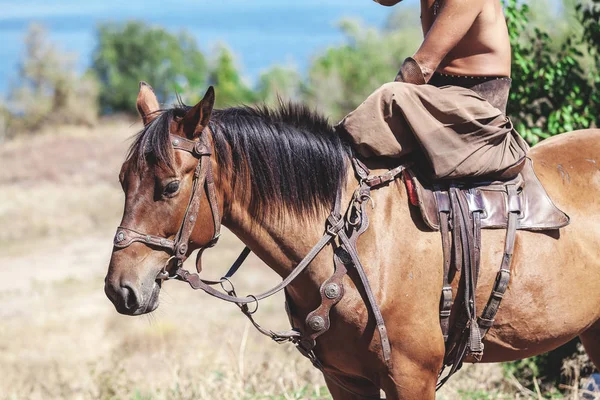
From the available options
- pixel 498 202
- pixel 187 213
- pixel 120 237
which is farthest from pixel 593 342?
pixel 120 237

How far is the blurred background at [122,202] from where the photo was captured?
510 centimetres

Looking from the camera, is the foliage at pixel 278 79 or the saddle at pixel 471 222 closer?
the saddle at pixel 471 222

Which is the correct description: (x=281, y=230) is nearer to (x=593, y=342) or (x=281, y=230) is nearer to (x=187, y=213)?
(x=187, y=213)

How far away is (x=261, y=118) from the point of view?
10.3ft

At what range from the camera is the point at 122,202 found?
56.7 ft

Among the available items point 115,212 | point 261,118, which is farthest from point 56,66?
point 261,118

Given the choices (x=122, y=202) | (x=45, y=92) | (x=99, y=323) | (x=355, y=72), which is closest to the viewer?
(x=99, y=323)

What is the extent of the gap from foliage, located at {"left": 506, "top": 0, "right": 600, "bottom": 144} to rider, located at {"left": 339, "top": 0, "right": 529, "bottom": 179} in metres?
1.80

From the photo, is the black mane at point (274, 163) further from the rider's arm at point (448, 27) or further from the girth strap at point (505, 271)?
the girth strap at point (505, 271)

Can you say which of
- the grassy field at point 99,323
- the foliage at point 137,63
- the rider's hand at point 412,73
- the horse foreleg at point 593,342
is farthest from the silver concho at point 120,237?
the foliage at point 137,63

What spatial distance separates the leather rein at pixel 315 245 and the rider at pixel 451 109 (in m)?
0.15

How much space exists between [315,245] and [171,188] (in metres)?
0.63

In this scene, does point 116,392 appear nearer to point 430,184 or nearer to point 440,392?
point 440,392

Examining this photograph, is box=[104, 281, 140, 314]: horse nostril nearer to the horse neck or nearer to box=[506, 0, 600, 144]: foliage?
the horse neck
